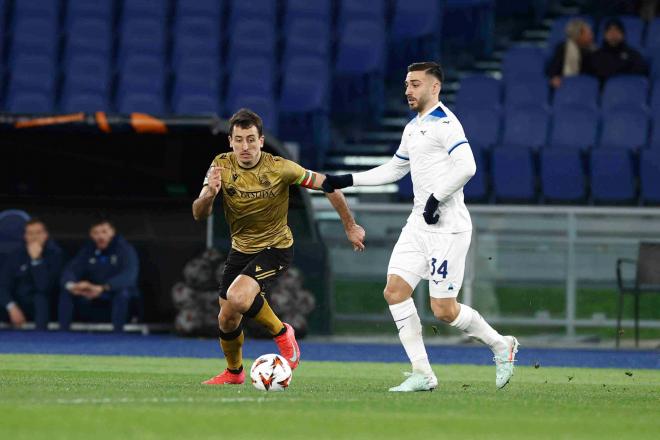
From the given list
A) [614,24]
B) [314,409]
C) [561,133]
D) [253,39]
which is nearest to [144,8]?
[253,39]

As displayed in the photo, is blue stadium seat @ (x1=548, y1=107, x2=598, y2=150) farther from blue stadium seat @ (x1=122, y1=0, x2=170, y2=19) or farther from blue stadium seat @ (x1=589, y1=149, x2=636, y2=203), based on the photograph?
blue stadium seat @ (x1=122, y1=0, x2=170, y2=19)

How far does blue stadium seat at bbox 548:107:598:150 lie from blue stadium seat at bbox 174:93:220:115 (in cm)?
484

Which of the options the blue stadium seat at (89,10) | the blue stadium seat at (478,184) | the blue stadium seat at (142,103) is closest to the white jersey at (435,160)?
the blue stadium seat at (478,184)

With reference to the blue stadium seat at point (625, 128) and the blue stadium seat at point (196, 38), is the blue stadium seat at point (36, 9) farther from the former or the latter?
the blue stadium seat at point (625, 128)

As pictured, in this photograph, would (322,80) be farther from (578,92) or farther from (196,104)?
(578,92)

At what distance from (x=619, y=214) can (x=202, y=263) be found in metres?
5.15

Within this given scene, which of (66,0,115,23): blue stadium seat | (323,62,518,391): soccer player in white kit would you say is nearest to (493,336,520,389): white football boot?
(323,62,518,391): soccer player in white kit

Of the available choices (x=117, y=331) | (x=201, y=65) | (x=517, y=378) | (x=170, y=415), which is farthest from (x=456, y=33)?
(x=170, y=415)

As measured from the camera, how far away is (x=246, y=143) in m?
10.1

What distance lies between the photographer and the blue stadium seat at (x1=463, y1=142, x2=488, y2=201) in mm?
19406

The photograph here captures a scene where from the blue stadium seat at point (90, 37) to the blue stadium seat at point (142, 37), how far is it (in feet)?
0.75

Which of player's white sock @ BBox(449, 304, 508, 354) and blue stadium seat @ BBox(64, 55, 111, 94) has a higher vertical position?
blue stadium seat @ BBox(64, 55, 111, 94)

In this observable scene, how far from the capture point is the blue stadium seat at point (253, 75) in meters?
20.8

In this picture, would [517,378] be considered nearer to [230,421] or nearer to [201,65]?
[230,421]
